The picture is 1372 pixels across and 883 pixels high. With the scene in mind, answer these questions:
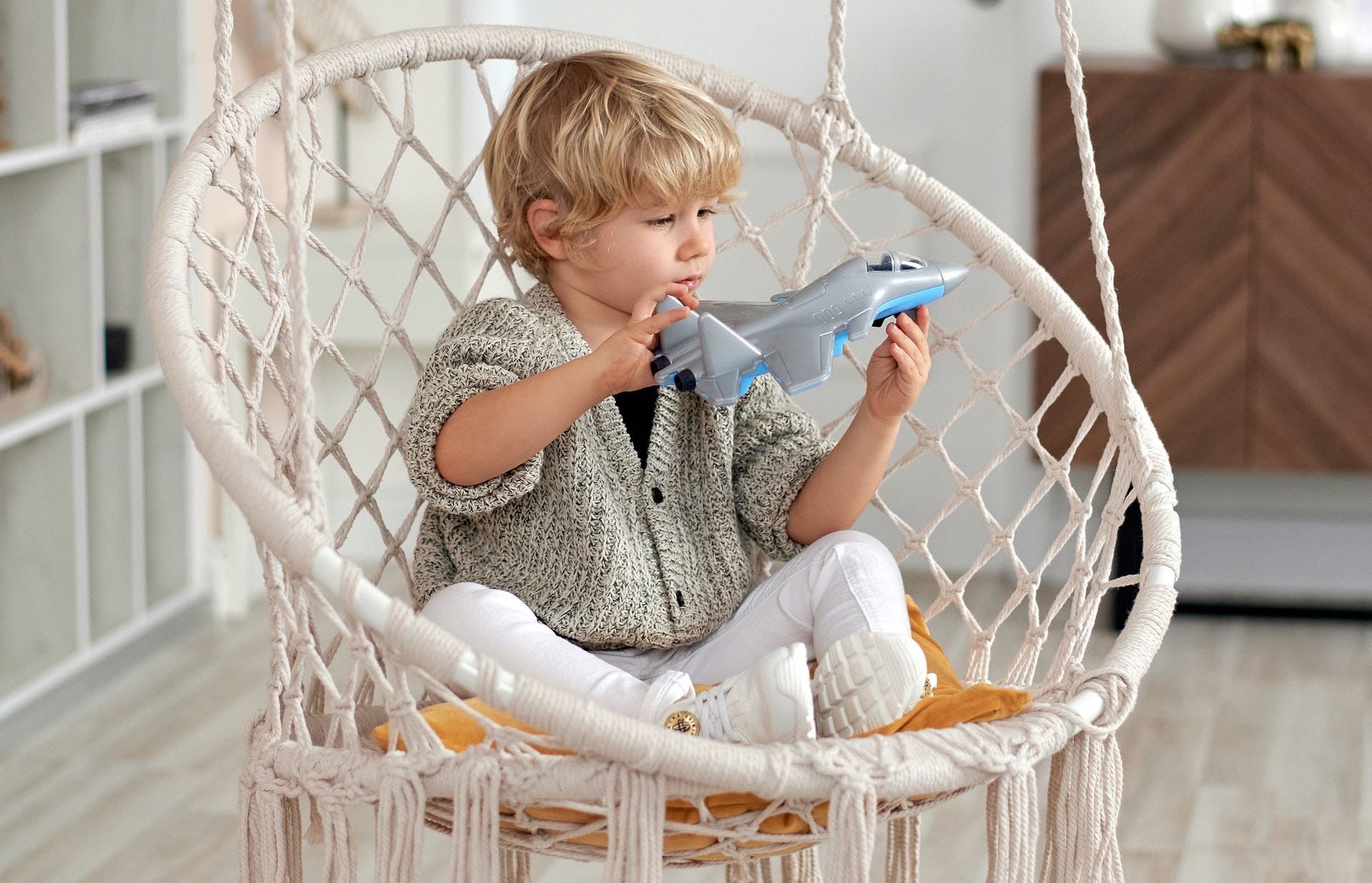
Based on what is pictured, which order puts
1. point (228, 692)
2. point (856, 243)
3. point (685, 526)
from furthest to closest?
point (228, 692) < point (856, 243) < point (685, 526)

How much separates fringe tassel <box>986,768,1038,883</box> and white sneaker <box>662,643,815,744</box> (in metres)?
0.12

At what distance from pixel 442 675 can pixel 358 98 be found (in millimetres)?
2081

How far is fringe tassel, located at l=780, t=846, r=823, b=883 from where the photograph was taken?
1.31 meters

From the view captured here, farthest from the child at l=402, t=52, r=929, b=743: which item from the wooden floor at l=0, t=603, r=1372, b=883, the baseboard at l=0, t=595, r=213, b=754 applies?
the baseboard at l=0, t=595, r=213, b=754

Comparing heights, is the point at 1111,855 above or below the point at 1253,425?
below

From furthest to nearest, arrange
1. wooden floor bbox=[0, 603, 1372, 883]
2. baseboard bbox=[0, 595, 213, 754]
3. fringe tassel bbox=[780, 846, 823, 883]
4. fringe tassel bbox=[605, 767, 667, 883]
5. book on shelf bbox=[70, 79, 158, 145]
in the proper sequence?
book on shelf bbox=[70, 79, 158, 145], baseboard bbox=[0, 595, 213, 754], wooden floor bbox=[0, 603, 1372, 883], fringe tassel bbox=[780, 846, 823, 883], fringe tassel bbox=[605, 767, 667, 883]

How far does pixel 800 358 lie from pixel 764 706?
246 millimetres

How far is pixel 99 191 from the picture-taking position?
2.28 metres

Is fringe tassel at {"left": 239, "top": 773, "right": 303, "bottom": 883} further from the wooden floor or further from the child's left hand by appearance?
the wooden floor

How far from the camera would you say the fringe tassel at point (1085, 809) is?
3.35 feet

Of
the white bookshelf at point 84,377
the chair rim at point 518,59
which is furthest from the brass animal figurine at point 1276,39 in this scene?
the white bookshelf at point 84,377

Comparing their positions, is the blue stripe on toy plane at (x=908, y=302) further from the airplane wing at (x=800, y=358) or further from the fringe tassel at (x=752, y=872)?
the fringe tassel at (x=752, y=872)

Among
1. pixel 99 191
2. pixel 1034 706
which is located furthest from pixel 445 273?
pixel 1034 706

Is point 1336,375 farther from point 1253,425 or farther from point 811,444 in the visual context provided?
point 811,444
